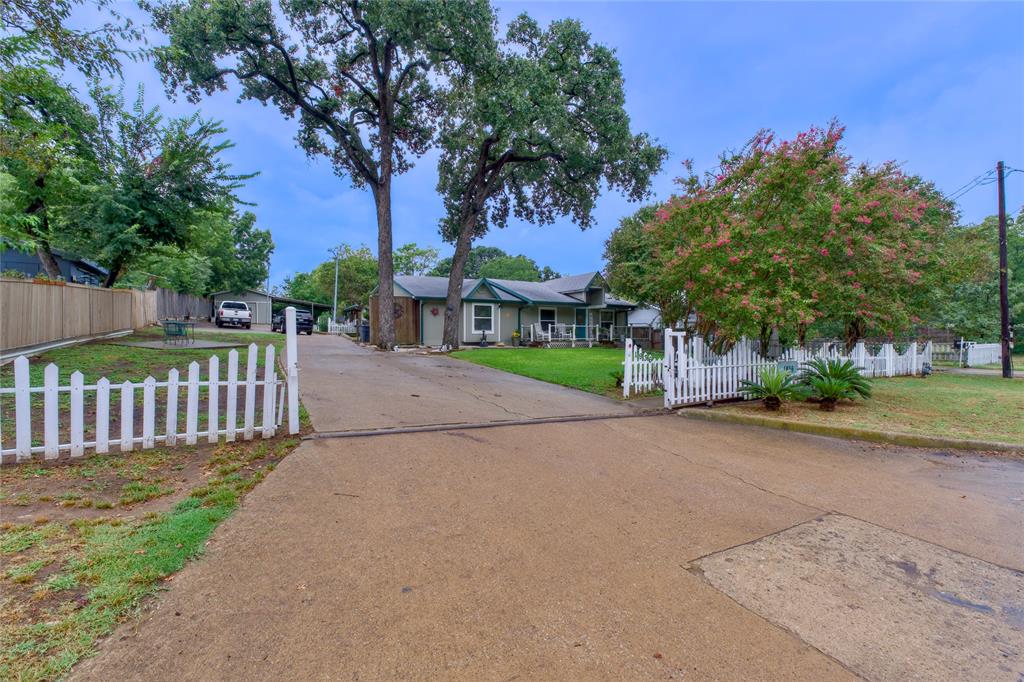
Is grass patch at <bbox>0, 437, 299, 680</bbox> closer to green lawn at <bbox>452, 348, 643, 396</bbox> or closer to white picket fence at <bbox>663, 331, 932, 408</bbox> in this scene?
Answer: white picket fence at <bbox>663, 331, 932, 408</bbox>

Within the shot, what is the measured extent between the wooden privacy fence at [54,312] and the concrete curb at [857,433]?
13905 millimetres

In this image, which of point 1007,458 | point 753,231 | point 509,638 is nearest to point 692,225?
point 753,231

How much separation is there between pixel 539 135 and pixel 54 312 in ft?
53.6

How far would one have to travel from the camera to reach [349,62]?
19641 mm

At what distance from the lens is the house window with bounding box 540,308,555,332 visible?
27.2 metres

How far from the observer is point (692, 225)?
9.14 m

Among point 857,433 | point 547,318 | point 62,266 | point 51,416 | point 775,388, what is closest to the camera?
point 51,416

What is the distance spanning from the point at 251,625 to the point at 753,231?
348 inches

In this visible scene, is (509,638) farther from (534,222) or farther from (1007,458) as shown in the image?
(534,222)

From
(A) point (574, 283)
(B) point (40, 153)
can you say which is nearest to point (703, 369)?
(B) point (40, 153)

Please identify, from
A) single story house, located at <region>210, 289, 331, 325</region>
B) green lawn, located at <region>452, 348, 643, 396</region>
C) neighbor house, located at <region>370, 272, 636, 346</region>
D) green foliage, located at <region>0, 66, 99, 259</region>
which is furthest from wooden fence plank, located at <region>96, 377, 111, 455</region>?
single story house, located at <region>210, 289, 331, 325</region>

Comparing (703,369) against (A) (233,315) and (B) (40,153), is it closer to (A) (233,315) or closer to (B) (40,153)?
(B) (40,153)

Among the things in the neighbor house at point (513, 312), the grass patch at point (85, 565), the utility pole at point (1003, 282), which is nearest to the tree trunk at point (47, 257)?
the neighbor house at point (513, 312)

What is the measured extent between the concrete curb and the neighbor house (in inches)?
693
